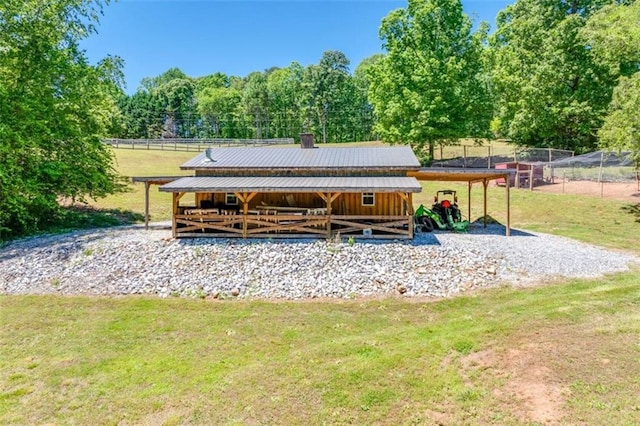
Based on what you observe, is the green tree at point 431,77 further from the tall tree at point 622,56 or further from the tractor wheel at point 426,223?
the tractor wheel at point 426,223

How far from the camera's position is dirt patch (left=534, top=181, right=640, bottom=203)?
21.2 metres

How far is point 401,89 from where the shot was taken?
29.9 m

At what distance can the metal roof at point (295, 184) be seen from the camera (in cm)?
1388

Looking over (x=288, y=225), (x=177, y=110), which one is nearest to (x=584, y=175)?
(x=288, y=225)

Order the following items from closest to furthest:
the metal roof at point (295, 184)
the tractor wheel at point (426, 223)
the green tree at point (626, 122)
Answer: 1. the metal roof at point (295, 184)
2. the tractor wheel at point (426, 223)
3. the green tree at point (626, 122)

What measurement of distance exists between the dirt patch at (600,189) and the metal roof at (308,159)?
39.2 feet

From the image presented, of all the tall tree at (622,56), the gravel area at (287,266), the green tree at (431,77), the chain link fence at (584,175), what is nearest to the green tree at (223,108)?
the green tree at (431,77)

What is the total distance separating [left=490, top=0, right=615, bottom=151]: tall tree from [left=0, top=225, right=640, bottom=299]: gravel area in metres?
20.6

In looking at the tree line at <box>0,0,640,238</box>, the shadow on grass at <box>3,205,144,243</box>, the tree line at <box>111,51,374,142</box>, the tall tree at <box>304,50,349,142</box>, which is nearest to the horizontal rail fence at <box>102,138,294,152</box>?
the tree line at <box>111,51,374,142</box>

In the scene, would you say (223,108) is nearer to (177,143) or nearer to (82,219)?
(177,143)

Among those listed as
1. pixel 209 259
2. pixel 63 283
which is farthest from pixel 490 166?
pixel 63 283

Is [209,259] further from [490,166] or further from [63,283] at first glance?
[490,166]

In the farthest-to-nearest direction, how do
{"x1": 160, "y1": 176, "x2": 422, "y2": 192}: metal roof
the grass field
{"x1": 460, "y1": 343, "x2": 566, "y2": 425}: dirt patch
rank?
{"x1": 160, "y1": 176, "x2": 422, "y2": 192}: metal roof
the grass field
{"x1": 460, "y1": 343, "x2": 566, "y2": 425}: dirt patch

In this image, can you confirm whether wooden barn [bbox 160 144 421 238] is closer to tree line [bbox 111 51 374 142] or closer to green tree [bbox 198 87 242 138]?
tree line [bbox 111 51 374 142]
